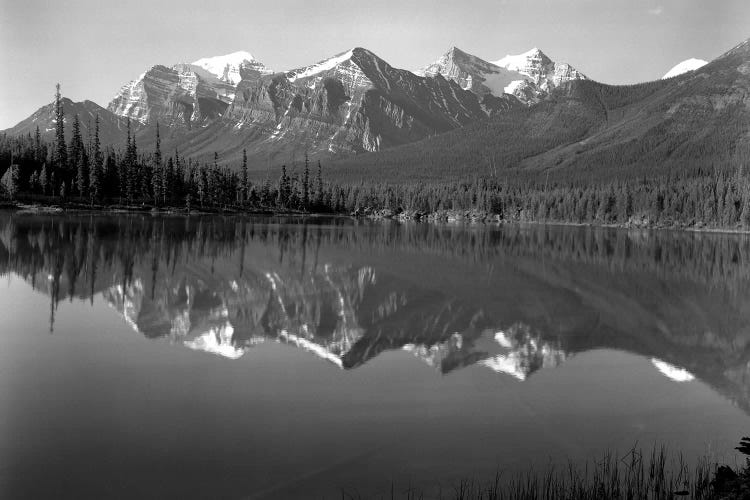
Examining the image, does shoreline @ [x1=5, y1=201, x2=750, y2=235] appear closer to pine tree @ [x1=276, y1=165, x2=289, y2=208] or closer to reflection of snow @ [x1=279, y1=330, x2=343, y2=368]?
pine tree @ [x1=276, y1=165, x2=289, y2=208]

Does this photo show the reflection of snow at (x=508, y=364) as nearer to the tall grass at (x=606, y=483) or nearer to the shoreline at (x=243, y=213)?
the tall grass at (x=606, y=483)

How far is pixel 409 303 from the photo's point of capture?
27.0 m

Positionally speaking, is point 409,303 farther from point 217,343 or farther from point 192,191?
point 192,191

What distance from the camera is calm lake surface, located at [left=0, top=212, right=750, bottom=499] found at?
10.5m

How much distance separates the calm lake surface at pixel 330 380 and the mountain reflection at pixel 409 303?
0.15 m

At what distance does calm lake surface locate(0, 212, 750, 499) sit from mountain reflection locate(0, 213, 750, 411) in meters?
0.15

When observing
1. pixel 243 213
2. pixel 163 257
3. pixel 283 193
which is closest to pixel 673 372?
pixel 163 257

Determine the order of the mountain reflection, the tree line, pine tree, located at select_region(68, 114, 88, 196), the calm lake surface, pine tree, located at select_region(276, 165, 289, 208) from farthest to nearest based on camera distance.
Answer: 1. pine tree, located at select_region(276, 165, 289, 208)
2. the tree line
3. pine tree, located at select_region(68, 114, 88, 196)
4. the mountain reflection
5. the calm lake surface

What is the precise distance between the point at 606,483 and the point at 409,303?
16.7 metres

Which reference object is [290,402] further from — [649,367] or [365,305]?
[365,305]

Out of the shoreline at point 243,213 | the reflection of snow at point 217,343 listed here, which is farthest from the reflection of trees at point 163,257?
the shoreline at point 243,213

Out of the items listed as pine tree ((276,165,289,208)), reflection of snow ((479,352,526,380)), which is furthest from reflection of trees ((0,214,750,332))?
pine tree ((276,165,289,208))

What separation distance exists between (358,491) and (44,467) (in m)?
4.72

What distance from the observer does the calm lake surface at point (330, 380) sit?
34.6 feet
